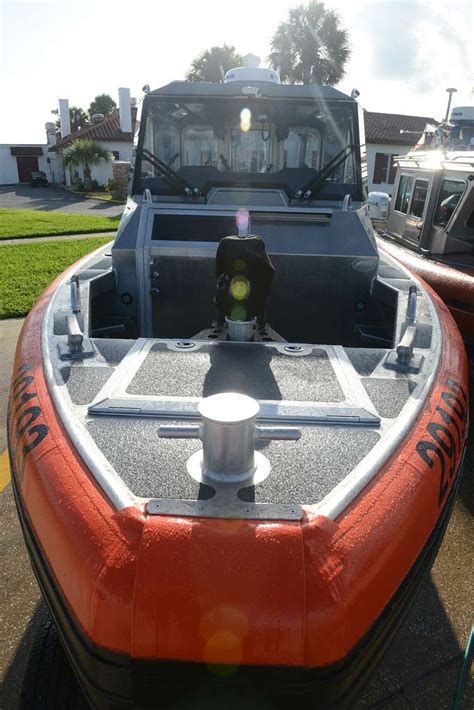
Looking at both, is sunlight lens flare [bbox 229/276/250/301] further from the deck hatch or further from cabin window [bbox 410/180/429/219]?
cabin window [bbox 410/180/429/219]

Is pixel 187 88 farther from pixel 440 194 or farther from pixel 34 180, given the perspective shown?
pixel 34 180

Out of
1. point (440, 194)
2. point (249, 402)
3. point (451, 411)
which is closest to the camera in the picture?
point (249, 402)

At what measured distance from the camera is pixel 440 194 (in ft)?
22.2

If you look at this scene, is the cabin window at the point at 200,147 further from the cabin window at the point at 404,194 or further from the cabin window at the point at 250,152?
the cabin window at the point at 404,194

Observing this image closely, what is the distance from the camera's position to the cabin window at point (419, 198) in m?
7.10

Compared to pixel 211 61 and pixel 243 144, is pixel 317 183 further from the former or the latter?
pixel 211 61

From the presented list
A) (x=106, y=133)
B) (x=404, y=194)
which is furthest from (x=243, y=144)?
(x=106, y=133)

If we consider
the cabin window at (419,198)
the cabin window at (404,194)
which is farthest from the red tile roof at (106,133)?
the cabin window at (419,198)

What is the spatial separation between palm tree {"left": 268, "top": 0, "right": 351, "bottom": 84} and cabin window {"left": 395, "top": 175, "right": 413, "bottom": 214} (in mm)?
19691

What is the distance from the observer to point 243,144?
14.9 feet

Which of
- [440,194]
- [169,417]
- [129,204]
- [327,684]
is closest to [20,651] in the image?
[169,417]

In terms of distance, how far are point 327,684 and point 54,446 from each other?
1.07m

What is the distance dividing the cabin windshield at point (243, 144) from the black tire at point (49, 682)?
317cm

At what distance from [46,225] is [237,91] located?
536 inches
